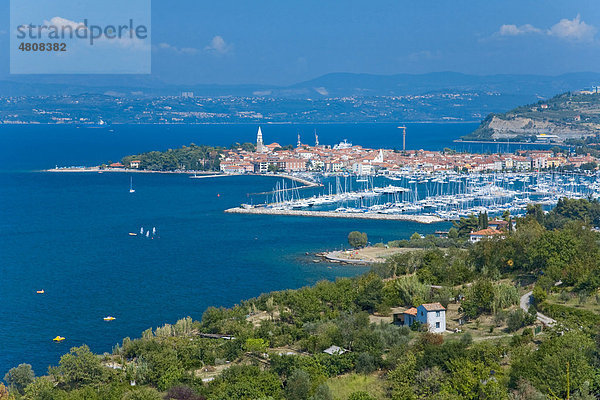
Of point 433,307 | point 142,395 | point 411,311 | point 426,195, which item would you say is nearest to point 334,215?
point 426,195

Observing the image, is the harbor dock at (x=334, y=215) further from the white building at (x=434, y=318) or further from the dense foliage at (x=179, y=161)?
the dense foliage at (x=179, y=161)

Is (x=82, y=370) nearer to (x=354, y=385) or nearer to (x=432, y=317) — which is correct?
(x=354, y=385)

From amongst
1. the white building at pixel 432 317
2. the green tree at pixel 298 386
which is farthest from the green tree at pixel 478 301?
the green tree at pixel 298 386

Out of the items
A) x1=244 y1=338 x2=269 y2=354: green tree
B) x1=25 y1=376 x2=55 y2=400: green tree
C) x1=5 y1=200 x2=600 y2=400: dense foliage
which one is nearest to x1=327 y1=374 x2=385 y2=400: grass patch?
x1=5 y1=200 x2=600 y2=400: dense foliage

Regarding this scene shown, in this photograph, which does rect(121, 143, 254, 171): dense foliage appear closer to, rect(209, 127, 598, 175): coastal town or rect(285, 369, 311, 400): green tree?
rect(209, 127, 598, 175): coastal town

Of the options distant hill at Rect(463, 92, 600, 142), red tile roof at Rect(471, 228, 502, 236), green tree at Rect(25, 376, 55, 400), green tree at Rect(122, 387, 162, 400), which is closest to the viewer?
green tree at Rect(122, 387, 162, 400)

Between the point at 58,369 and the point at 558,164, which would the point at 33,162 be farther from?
the point at 58,369

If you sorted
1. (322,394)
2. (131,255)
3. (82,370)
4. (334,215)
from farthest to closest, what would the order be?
(334,215) → (131,255) → (82,370) → (322,394)
